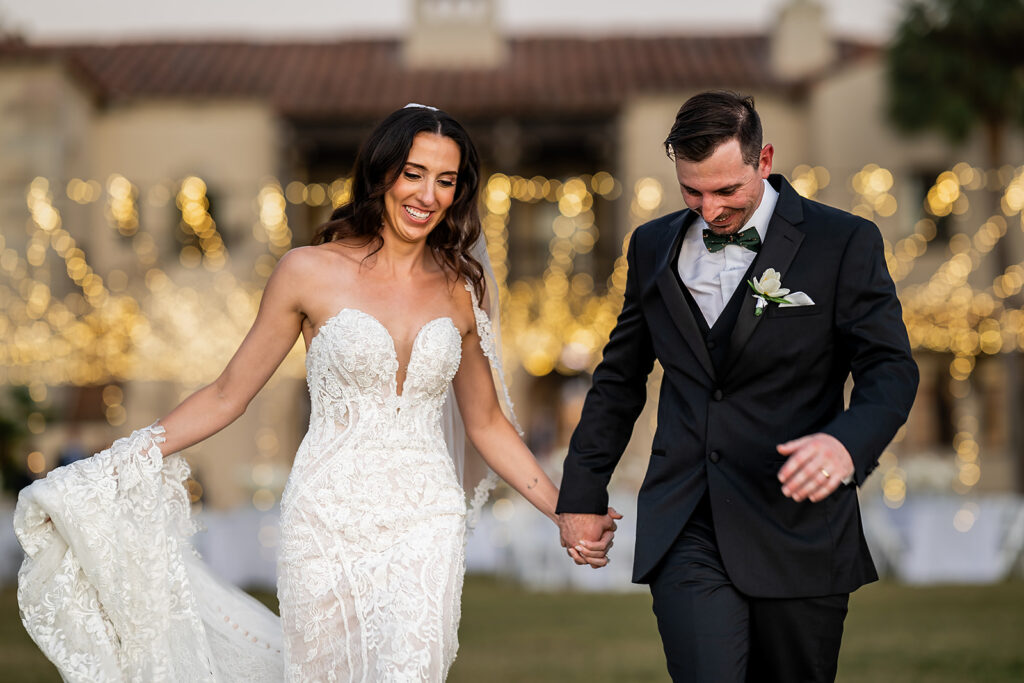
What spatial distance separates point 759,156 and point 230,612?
2.34 metres

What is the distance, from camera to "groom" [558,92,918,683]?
3.67 meters

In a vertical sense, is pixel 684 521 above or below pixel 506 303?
below

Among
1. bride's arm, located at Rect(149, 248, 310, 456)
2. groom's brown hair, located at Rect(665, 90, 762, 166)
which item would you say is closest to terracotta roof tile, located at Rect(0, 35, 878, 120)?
bride's arm, located at Rect(149, 248, 310, 456)

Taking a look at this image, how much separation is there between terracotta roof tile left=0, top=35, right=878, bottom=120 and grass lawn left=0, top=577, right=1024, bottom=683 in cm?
1223

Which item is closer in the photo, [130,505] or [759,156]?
[759,156]

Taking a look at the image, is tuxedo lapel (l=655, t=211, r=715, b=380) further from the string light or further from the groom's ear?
the string light

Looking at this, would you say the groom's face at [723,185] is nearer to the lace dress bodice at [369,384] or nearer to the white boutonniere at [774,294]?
the white boutonniere at [774,294]

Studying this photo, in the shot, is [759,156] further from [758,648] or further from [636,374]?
[758,648]

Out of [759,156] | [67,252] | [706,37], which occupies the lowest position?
[759,156]

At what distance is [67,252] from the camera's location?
19.0m

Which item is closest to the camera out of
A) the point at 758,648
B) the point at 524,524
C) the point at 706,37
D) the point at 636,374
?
the point at 758,648

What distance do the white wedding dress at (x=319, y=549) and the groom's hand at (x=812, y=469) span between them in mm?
1337

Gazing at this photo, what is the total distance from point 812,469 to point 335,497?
5.34ft

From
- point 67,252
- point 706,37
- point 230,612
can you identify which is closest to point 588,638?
point 230,612
